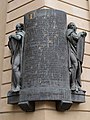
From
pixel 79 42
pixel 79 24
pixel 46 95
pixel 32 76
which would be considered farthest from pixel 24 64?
pixel 79 24

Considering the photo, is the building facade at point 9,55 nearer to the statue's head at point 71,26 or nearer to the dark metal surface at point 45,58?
the dark metal surface at point 45,58

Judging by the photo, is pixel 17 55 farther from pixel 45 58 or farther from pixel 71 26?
pixel 71 26

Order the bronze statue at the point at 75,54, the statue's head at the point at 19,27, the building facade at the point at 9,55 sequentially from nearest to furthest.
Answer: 1. the building facade at the point at 9,55
2. the bronze statue at the point at 75,54
3. the statue's head at the point at 19,27

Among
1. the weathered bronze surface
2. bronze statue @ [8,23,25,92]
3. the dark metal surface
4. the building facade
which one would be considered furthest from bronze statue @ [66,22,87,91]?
bronze statue @ [8,23,25,92]

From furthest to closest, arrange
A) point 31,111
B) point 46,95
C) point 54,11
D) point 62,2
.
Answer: point 62,2 < point 54,11 < point 31,111 < point 46,95

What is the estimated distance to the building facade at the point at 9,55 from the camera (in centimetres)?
654

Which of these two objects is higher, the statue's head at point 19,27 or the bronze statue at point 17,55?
the statue's head at point 19,27

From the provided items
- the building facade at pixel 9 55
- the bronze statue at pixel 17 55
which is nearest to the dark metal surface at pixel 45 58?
the bronze statue at pixel 17 55

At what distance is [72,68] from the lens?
268 inches

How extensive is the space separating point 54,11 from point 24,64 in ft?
5.59

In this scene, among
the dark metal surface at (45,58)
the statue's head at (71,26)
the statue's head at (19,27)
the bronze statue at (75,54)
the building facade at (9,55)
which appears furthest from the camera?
the statue's head at (19,27)

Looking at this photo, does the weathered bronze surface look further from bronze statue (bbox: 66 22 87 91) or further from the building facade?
the building facade

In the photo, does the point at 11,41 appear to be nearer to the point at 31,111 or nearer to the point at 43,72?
the point at 43,72

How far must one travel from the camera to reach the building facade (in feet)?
21.5
